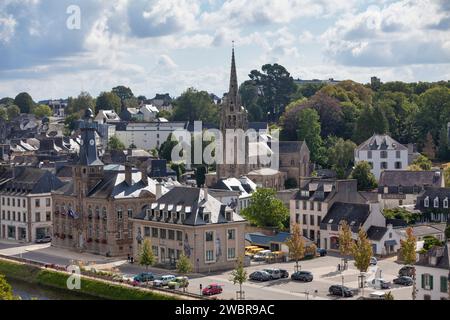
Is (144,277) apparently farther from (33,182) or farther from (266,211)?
(33,182)

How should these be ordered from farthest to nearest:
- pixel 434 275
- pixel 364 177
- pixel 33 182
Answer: pixel 364 177 → pixel 33 182 → pixel 434 275

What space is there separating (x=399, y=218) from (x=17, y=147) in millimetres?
73479

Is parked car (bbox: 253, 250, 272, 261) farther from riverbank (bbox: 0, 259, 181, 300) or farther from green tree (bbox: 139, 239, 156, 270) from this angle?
riverbank (bbox: 0, 259, 181, 300)

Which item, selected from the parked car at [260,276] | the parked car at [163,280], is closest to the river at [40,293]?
the parked car at [163,280]

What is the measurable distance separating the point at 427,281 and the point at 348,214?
71.3 feet

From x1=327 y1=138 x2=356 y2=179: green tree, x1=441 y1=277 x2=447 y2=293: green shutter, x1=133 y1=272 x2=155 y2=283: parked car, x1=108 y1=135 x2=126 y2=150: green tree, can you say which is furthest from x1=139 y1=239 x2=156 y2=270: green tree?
x1=108 y1=135 x2=126 y2=150: green tree

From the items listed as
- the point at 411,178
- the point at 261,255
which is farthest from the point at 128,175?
the point at 411,178

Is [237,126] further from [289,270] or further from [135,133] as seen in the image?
[135,133]

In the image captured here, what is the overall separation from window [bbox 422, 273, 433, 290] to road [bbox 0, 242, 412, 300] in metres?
3.26

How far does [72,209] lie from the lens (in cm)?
6981

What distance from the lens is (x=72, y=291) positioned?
2207 inches

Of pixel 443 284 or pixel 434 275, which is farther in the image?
pixel 434 275

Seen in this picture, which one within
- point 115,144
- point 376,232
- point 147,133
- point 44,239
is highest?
point 147,133
